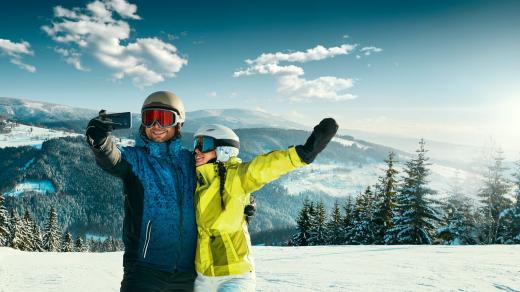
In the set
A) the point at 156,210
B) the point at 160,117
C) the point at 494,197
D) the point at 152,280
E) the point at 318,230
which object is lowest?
the point at 318,230

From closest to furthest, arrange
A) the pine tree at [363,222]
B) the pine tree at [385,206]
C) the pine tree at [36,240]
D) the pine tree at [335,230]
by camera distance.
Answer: the pine tree at [385,206] → the pine tree at [363,222] → the pine tree at [335,230] → the pine tree at [36,240]

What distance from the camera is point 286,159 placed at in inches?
120

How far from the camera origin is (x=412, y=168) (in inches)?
1048

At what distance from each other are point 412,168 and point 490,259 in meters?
17.0

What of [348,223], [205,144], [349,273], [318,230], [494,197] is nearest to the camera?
[205,144]

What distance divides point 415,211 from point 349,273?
18.9m

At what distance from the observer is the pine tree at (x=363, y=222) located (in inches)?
1162

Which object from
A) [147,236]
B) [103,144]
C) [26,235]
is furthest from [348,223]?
[26,235]

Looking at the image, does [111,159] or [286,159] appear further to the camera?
[286,159]

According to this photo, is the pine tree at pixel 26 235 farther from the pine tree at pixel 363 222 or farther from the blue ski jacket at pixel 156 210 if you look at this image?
the blue ski jacket at pixel 156 210

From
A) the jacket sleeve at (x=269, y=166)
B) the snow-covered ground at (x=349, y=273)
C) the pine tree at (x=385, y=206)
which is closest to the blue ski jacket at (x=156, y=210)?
the jacket sleeve at (x=269, y=166)

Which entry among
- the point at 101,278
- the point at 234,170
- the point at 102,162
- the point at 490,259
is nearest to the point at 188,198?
the point at 234,170

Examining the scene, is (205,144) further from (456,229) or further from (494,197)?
(494,197)

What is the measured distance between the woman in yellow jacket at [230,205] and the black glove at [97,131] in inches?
33.7
